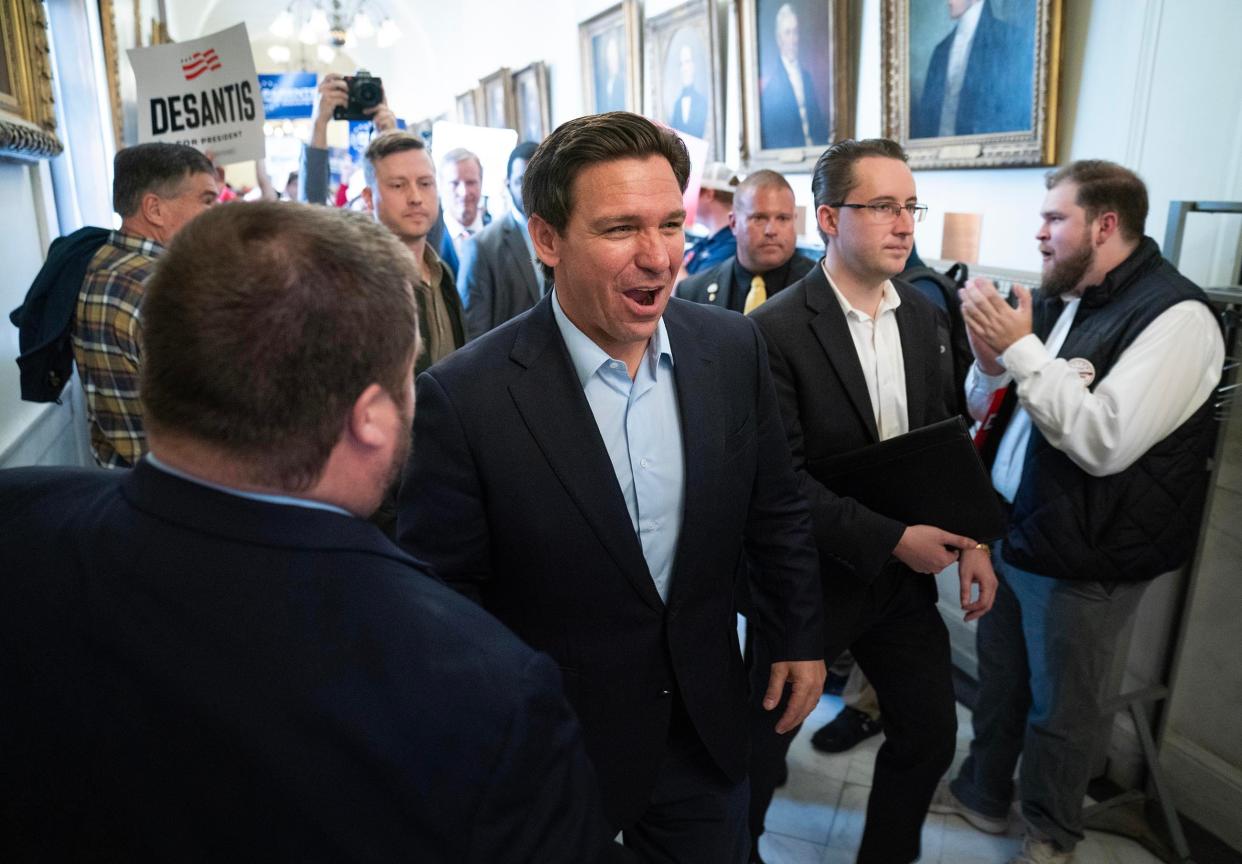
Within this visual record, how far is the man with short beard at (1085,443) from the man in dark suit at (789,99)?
8.39 ft

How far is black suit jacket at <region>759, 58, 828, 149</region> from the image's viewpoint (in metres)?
4.85

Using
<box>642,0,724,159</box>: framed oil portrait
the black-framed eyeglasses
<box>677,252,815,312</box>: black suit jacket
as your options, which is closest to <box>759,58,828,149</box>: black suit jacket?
<box>642,0,724,159</box>: framed oil portrait

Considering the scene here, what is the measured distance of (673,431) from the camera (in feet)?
5.74

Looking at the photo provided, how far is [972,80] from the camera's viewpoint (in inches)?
143

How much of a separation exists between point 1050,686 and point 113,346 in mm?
2936

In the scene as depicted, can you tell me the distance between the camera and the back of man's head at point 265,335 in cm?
77

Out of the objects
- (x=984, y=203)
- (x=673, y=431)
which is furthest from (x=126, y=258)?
(x=984, y=203)

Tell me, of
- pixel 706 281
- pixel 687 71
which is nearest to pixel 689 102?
pixel 687 71

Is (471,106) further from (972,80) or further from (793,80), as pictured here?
(972,80)

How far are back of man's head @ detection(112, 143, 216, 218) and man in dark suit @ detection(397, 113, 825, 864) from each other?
64.5 inches

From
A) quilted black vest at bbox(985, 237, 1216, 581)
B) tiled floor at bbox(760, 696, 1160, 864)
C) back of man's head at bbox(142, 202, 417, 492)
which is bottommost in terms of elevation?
tiled floor at bbox(760, 696, 1160, 864)

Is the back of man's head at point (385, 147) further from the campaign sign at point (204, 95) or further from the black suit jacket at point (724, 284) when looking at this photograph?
the black suit jacket at point (724, 284)

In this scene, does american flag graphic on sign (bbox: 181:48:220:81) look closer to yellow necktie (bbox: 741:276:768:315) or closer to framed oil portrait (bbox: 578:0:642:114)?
yellow necktie (bbox: 741:276:768:315)

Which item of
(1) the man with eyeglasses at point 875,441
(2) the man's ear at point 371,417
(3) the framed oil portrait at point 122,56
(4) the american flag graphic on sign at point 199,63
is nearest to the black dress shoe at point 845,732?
(1) the man with eyeglasses at point 875,441
